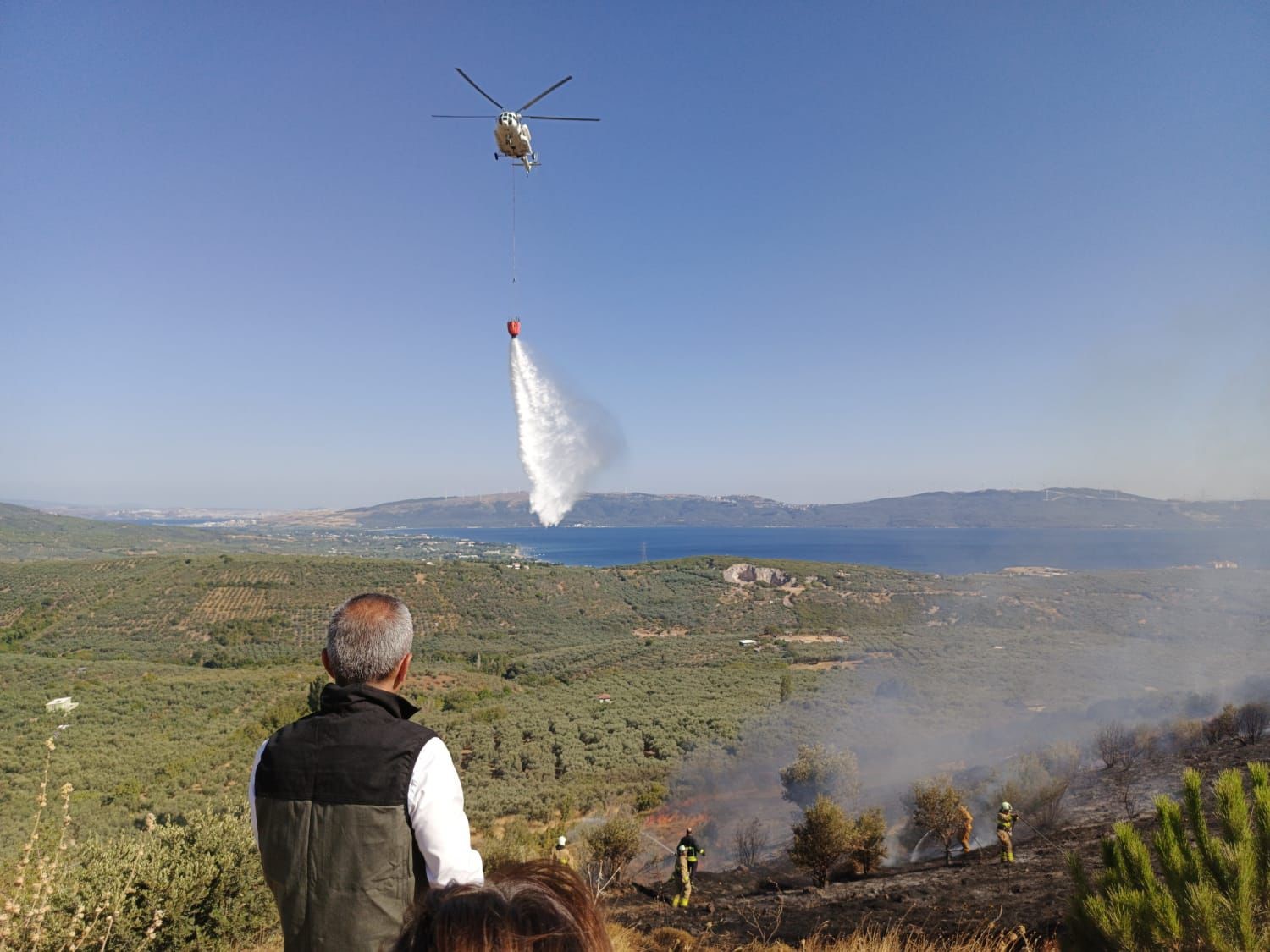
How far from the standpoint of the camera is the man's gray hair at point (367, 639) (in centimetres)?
235

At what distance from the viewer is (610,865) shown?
12.3 meters

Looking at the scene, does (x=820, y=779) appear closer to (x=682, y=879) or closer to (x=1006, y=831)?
(x=1006, y=831)

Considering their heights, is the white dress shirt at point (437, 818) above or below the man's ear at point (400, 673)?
below

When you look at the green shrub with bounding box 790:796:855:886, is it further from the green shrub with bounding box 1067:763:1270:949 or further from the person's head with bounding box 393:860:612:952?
the person's head with bounding box 393:860:612:952

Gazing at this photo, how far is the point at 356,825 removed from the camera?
202cm

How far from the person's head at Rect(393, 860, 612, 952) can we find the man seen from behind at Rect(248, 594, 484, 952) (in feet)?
3.45

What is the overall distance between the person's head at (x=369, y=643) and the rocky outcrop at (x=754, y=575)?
2789 inches

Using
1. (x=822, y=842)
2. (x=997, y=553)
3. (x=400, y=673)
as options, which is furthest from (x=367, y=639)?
(x=997, y=553)

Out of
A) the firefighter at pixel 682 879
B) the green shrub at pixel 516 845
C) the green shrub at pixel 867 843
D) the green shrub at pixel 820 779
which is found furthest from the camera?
the green shrub at pixel 820 779

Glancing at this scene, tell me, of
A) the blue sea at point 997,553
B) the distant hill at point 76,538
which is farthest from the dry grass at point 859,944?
the distant hill at point 76,538

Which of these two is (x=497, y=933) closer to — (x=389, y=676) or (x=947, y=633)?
(x=389, y=676)

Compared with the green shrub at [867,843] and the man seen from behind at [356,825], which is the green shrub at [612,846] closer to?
the green shrub at [867,843]

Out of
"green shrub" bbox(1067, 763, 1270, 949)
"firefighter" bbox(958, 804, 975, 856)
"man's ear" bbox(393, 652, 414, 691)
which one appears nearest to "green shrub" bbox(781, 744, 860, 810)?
"firefighter" bbox(958, 804, 975, 856)

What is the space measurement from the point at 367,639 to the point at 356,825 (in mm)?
621
